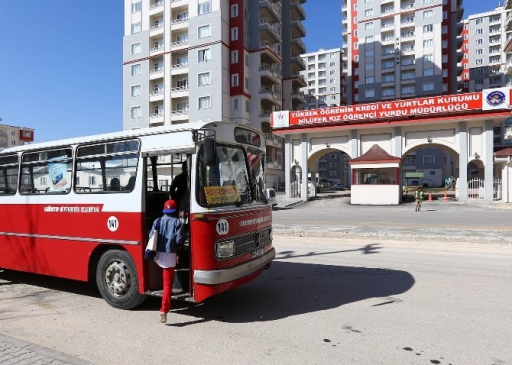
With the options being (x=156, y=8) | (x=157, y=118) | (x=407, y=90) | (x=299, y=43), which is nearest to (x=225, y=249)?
(x=157, y=118)

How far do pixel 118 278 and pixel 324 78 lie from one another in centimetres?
12412

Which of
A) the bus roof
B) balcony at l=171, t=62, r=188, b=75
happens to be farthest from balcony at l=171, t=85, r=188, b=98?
the bus roof

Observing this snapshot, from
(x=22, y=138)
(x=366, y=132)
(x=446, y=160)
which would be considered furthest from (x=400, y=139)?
(x=22, y=138)

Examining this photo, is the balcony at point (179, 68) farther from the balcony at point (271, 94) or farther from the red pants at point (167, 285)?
the red pants at point (167, 285)

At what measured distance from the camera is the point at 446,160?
3110 inches

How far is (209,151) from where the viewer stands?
457 centimetres

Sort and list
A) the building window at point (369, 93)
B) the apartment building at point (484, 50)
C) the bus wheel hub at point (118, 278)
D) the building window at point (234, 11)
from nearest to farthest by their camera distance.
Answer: the bus wheel hub at point (118, 278) < the building window at point (234, 11) < the building window at point (369, 93) < the apartment building at point (484, 50)

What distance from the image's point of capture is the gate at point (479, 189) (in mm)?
28328

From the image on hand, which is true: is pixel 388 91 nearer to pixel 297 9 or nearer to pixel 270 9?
pixel 297 9

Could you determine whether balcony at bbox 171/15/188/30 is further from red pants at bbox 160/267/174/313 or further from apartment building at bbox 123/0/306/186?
red pants at bbox 160/267/174/313

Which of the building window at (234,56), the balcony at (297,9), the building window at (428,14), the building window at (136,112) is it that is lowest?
the building window at (136,112)

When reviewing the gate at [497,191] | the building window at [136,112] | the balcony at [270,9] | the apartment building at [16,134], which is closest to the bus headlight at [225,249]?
the gate at [497,191]

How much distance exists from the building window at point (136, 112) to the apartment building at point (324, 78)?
75.2 m

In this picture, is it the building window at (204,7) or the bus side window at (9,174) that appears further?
the building window at (204,7)
